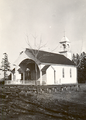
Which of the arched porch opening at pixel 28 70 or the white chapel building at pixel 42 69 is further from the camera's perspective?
the arched porch opening at pixel 28 70

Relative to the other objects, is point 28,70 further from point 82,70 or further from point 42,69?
point 82,70

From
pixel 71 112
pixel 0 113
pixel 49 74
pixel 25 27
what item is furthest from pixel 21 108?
pixel 49 74

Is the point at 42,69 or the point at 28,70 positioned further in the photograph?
the point at 28,70

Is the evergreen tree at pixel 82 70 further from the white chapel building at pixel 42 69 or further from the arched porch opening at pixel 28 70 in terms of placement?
the arched porch opening at pixel 28 70

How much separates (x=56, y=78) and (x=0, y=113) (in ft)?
48.6

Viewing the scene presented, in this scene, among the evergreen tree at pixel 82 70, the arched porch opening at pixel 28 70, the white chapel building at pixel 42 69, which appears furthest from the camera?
the arched porch opening at pixel 28 70

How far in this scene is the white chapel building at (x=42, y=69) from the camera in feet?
67.4

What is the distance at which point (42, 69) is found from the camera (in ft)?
66.4

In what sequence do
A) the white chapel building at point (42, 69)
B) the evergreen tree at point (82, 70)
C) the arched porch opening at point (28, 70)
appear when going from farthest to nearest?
the arched porch opening at point (28, 70), the evergreen tree at point (82, 70), the white chapel building at point (42, 69)

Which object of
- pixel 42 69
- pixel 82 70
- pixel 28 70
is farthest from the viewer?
pixel 28 70

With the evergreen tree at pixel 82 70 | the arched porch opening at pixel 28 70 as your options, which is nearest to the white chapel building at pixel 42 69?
the arched porch opening at pixel 28 70

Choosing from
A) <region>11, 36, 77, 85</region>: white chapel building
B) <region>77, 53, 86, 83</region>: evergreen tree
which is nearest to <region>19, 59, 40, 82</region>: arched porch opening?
<region>11, 36, 77, 85</region>: white chapel building

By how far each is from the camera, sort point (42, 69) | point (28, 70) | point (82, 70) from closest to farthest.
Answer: point (42, 69)
point (82, 70)
point (28, 70)

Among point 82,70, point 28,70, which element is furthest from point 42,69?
point 82,70
